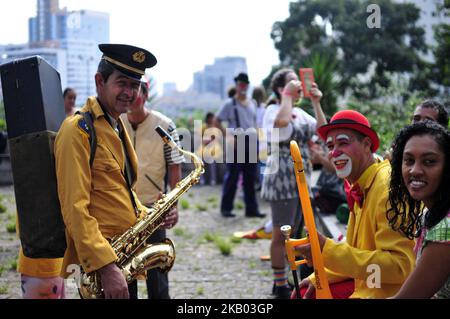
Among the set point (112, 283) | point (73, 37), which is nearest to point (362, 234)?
point (112, 283)

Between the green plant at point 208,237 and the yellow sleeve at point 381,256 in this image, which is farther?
the green plant at point 208,237

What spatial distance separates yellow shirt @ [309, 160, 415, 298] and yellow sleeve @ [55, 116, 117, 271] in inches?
45.2

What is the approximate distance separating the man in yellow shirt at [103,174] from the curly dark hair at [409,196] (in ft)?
4.67

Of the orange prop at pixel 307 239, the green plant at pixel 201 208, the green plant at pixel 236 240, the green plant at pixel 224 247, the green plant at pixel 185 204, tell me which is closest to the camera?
the orange prop at pixel 307 239

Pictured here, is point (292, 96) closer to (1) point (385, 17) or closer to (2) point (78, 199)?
(2) point (78, 199)

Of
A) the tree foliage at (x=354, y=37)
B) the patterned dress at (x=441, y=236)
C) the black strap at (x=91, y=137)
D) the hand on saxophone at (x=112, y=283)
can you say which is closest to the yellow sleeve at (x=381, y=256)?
the patterned dress at (x=441, y=236)

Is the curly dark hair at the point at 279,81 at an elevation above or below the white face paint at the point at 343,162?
above

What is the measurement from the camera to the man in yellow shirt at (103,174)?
11.3 feet

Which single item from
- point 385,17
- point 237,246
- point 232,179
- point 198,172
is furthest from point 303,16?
point 198,172

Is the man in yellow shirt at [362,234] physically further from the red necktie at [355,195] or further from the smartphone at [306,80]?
the smartphone at [306,80]

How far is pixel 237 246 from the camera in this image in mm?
8953

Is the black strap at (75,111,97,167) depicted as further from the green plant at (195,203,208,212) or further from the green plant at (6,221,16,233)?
the green plant at (195,203,208,212)

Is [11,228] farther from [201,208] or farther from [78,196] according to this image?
[78,196]

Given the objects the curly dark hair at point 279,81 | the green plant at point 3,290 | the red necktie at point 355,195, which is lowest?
the green plant at point 3,290
